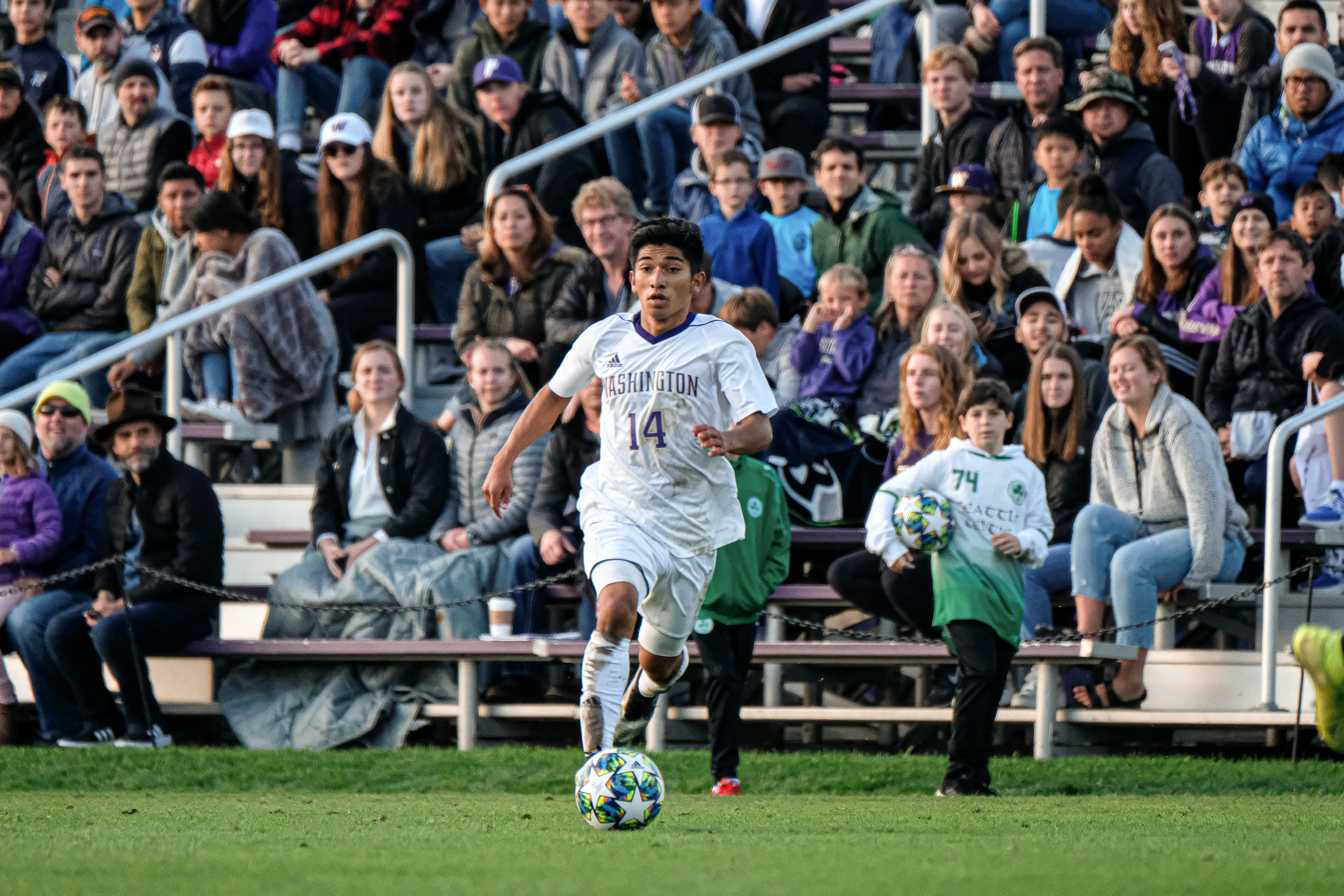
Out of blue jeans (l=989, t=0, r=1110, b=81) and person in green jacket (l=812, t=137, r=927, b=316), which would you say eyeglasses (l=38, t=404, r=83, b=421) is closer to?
person in green jacket (l=812, t=137, r=927, b=316)

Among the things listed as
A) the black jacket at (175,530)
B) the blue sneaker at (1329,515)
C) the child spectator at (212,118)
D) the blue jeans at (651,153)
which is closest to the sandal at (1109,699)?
the blue sneaker at (1329,515)

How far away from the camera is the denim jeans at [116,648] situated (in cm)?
1083

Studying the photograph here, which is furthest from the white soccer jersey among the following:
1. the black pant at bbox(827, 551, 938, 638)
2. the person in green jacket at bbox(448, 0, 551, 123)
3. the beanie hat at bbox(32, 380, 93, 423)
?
the person in green jacket at bbox(448, 0, 551, 123)

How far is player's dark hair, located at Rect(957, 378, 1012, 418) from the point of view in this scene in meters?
9.01

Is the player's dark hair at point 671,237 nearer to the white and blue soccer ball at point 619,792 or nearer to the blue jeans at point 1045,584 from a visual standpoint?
the white and blue soccer ball at point 619,792

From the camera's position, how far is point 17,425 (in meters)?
11.7

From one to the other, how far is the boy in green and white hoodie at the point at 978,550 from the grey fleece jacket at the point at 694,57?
19.8 feet

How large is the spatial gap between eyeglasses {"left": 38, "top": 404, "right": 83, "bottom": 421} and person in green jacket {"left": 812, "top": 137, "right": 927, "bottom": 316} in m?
4.76

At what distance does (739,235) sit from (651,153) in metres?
2.02

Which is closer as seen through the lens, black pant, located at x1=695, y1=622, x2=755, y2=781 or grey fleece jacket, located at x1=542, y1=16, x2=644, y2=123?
black pant, located at x1=695, y1=622, x2=755, y2=781

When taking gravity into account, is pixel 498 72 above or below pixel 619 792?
above

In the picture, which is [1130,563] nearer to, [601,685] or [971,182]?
[971,182]

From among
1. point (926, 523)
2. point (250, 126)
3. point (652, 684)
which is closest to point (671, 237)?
point (652, 684)

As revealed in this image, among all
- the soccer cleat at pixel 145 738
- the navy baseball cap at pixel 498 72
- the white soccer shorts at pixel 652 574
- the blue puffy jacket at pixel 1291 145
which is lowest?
the soccer cleat at pixel 145 738
